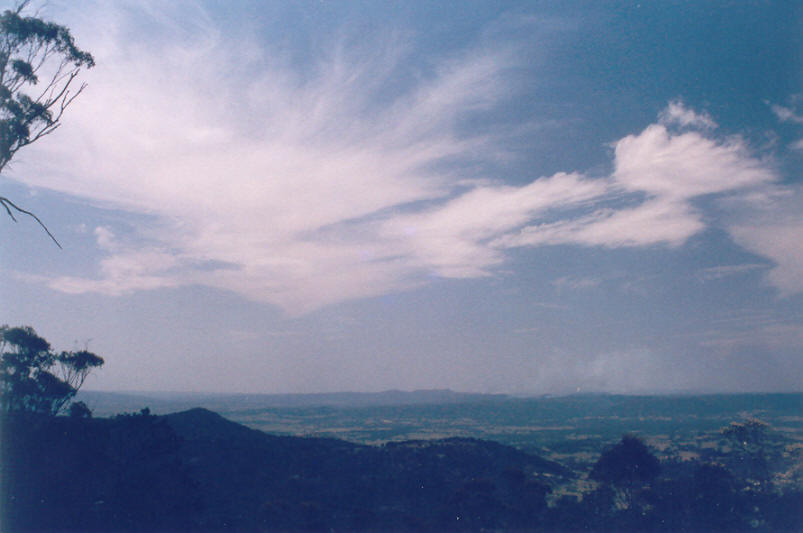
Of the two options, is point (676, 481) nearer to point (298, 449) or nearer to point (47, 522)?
→ point (298, 449)

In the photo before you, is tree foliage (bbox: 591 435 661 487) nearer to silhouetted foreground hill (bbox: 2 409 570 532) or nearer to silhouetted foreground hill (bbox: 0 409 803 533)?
silhouetted foreground hill (bbox: 0 409 803 533)

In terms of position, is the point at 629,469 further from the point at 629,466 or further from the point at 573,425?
the point at 573,425

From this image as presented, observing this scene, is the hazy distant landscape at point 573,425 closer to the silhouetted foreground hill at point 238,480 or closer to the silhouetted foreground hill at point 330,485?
the silhouetted foreground hill at point 330,485

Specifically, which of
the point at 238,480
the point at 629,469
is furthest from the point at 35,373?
the point at 629,469

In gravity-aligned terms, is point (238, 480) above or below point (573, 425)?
above

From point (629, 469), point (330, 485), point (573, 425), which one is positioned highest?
point (629, 469)

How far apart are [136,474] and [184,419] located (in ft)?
92.2

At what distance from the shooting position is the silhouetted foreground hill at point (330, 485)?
23.1 m

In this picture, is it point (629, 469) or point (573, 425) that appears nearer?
point (629, 469)

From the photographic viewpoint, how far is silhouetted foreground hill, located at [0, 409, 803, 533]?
75.9ft

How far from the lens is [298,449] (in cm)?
4616

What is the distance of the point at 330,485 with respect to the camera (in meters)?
39.4

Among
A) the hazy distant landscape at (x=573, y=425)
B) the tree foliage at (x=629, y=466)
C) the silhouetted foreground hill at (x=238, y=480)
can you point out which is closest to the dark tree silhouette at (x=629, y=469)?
the tree foliage at (x=629, y=466)

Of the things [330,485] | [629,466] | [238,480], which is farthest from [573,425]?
[238,480]
